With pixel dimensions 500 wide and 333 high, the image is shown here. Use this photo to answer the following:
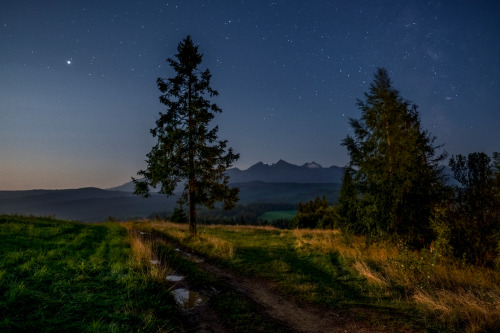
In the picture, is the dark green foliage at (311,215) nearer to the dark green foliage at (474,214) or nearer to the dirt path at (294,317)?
the dark green foliage at (474,214)

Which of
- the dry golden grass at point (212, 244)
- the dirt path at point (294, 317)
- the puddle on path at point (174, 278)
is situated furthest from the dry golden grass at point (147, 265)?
the dry golden grass at point (212, 244)

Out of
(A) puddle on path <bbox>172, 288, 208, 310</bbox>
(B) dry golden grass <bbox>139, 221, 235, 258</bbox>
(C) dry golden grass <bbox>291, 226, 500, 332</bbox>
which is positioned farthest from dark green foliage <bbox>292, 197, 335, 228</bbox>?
(A) puddle on path <bbox>172, 288, 208, 310</bbox>

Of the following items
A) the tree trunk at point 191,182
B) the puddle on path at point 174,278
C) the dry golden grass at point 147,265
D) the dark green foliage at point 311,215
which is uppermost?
the tree trunk at point 191,182

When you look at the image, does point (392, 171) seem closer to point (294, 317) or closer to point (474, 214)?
point (474, 214)

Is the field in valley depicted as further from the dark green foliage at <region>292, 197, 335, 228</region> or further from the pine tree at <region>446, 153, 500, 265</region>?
the dark green foliage at <region>292, 197, 335, 228</region>

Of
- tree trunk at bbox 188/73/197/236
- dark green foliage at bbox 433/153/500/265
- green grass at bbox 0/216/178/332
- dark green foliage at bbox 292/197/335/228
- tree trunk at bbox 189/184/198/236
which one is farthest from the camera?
dark green foliage at bbox 292/197/335/228

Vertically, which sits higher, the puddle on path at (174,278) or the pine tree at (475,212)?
the pine tree at (475,212)

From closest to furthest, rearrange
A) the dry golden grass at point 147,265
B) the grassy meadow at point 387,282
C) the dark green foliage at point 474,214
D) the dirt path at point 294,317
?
the dirt path at point 294,317
the grassy meadow at point 387,282
the dry golden grass at point 147,265
the dark green foliage at point 474,214

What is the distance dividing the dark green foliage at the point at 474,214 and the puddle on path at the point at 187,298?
8859 millimetres

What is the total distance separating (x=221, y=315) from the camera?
5570mm

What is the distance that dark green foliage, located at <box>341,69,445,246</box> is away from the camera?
1116 centimetres

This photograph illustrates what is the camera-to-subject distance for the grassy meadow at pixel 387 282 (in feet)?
17.1

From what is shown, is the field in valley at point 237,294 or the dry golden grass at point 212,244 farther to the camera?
the dry golden grass at point 212,244

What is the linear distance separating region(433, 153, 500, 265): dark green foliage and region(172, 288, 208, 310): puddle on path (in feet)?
29.1
